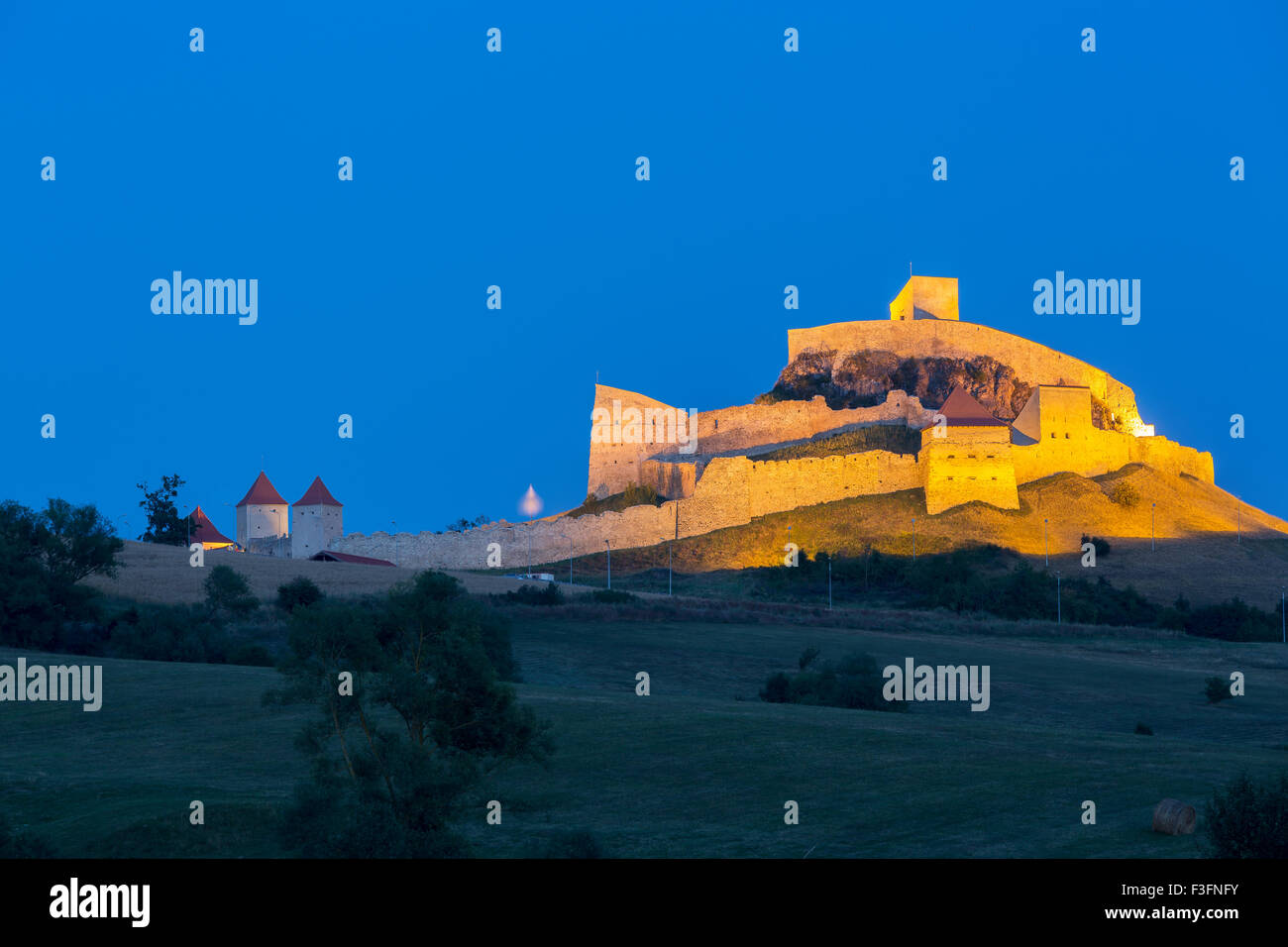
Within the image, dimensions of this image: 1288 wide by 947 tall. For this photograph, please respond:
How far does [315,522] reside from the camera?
7900cm

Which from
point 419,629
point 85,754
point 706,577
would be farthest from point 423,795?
point 706,577

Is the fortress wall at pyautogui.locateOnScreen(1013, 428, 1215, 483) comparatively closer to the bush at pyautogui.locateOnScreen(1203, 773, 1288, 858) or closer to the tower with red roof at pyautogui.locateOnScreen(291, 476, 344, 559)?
the tower with red roof at pyautogui.locateOnScreen(291, 476, 344, 559)

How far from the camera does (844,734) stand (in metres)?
23.8

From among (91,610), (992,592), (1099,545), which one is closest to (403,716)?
(91,610)

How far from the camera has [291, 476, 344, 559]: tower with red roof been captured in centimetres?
7875

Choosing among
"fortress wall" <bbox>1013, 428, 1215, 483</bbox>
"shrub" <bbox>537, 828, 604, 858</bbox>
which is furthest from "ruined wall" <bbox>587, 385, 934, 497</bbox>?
"shrub" <bbox>537, 828, 604, 858</bbox>

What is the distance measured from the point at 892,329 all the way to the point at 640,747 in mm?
72441

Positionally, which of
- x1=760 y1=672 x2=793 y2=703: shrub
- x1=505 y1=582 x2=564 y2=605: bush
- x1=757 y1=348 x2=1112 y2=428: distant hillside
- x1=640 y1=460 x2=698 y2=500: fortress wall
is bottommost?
x1=760 y1=672 x2=793 y2=703: shrub

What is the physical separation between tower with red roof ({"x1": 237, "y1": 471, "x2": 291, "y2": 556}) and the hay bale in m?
70.2

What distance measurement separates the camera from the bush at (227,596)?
44.5 meters

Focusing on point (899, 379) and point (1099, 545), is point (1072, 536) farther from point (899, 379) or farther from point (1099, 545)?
point (899, 379)

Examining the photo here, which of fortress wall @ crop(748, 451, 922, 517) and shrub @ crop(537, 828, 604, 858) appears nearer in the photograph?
shrub @ crop(537, 828, 604, 858)

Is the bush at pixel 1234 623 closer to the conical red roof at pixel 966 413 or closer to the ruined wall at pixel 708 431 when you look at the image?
the conical red roof at pixel 966 413
